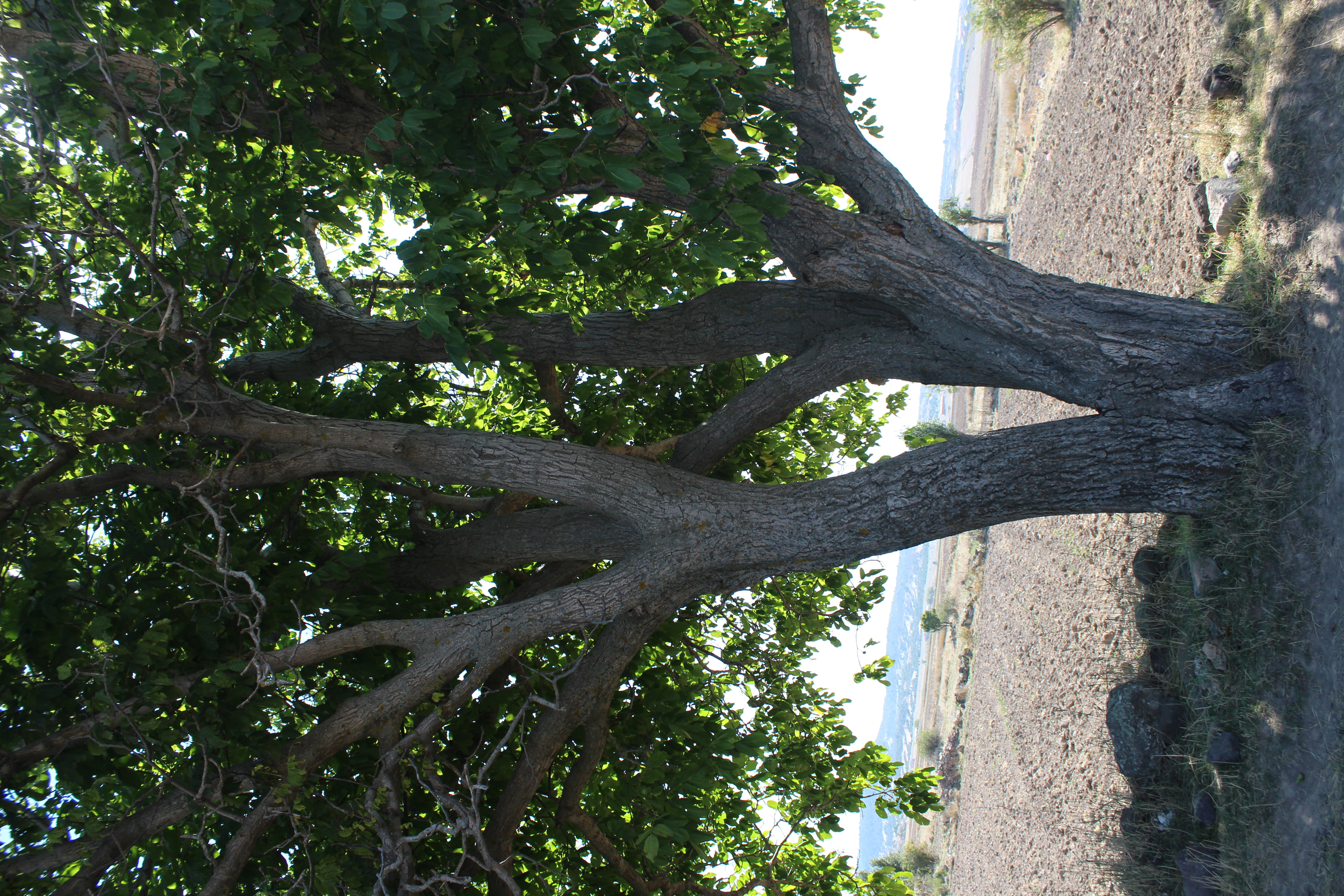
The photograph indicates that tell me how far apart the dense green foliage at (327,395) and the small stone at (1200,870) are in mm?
1443

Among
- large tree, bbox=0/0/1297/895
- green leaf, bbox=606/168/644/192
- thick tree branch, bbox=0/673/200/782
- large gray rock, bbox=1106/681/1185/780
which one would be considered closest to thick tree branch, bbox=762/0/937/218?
large tree, bbox=0/0/1297/895

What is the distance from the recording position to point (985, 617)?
32.3ft

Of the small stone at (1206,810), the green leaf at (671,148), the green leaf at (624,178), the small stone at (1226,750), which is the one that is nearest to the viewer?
the green leaf at (624,178)

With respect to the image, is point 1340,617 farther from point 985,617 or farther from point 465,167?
point 985,617

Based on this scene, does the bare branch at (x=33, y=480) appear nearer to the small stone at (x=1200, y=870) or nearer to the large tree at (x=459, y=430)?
the large tree at (x=459, y=430)

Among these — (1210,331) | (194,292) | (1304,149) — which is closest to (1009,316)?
(1210,331)

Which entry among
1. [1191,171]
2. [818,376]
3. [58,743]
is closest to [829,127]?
[818,376]

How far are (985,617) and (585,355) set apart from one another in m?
7.45

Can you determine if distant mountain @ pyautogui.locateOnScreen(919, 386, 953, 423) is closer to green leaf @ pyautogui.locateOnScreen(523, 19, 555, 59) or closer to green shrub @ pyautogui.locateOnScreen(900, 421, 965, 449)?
green shrub @ pyautogui.locateOnScreen(900, 421, 965, 449)

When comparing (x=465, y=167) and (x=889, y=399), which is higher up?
(x=889, y=399)

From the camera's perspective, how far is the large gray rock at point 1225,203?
4500 mm

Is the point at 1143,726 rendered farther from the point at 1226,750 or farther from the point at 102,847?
the point at 102,847

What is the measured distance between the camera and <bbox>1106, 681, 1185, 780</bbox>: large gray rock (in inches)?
186

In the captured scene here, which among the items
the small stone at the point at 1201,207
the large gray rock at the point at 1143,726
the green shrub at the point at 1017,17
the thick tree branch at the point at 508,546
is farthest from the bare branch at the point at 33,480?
the green shrub at the point at 1017,17
